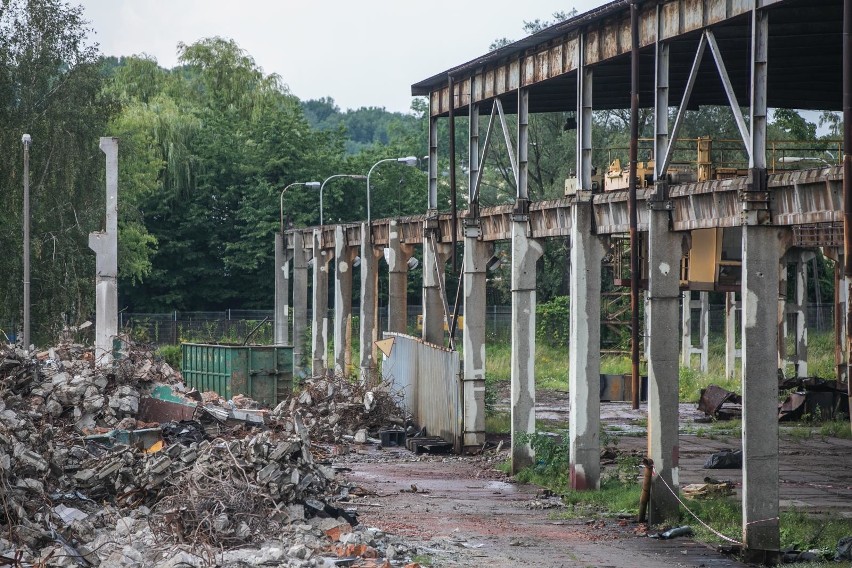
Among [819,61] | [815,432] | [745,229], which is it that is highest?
[819,61]

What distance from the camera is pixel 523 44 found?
2414 centimetres

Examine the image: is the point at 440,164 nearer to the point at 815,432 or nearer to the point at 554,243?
the point at 554,243

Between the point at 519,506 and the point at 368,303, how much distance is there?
16.1 metres

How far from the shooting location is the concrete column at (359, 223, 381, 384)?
118ft

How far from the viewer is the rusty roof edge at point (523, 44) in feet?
67.8

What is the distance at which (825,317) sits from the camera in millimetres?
61875

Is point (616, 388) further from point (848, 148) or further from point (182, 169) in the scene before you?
point (182, 169)

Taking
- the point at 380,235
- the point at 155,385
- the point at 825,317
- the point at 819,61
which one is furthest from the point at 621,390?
the point at 825,317

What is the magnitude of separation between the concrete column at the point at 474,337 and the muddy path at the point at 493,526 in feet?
7.09

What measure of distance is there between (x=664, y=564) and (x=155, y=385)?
12.5 meters

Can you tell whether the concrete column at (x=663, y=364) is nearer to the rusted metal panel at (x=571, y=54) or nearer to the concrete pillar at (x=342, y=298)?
the rusted metal panel at (x=571, y=54)

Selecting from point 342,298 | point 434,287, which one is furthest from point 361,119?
point 434,287

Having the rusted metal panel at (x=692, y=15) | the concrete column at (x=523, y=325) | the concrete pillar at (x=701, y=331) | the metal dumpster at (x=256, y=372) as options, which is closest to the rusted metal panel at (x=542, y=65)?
the concrete column at (x=523, y=325)

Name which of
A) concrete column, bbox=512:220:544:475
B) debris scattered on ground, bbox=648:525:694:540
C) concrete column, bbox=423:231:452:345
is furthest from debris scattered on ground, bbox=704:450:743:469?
concrete column, bbox=423:231:452:345
